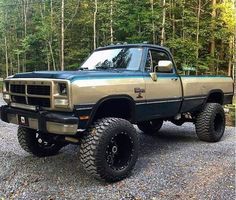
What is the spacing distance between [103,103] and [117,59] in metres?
1.39

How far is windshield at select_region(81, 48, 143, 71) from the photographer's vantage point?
5.98 meters

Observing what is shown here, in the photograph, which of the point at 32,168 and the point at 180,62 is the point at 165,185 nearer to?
the point at 32,168

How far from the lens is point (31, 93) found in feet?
16.8

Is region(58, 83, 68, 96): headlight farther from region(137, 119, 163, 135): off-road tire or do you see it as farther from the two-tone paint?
region(137, 119, 163, 135): off-road tire

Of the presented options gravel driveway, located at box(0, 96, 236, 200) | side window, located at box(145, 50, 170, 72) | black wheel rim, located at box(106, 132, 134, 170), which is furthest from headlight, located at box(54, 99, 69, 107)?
side window, located at box(145, 50, 170, 72)

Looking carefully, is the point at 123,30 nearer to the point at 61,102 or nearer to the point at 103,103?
the point at 103,103

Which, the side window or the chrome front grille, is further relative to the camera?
the side window

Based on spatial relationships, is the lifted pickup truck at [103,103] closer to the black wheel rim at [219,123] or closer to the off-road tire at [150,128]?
the black wheel rim at [219,123]

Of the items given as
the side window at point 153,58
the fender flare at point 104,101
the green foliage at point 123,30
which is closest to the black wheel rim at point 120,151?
the fender flare at point 104,101

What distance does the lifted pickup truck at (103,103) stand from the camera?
15.3ft

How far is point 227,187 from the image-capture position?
15.4ft

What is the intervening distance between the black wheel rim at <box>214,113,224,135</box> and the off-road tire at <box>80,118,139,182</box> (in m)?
3.20

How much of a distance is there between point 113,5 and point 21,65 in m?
16.7

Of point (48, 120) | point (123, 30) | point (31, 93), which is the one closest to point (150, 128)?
point (31, 93)
